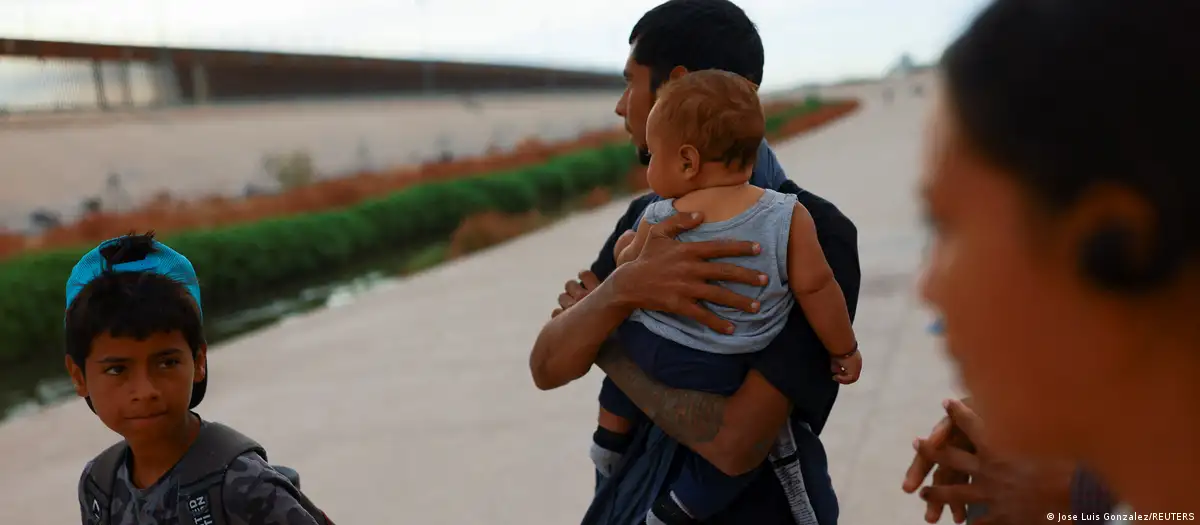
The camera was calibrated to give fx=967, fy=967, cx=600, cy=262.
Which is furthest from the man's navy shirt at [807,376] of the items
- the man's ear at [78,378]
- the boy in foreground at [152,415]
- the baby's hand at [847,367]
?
the man's ear at [78,378]

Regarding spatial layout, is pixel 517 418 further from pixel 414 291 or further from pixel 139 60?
pixel 139 60

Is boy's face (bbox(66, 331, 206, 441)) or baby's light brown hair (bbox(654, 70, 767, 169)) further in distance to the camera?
boy's face (bbox(66, 331, 206, 441))

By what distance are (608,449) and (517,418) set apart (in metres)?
3.51

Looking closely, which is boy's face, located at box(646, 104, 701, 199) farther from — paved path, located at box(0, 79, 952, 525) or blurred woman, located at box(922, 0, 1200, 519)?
paved path, located at box(0, 79, 952, 525)

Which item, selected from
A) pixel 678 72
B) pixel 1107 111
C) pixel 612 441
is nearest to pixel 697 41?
pixel 678 72

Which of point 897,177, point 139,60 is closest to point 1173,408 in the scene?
point 897,177

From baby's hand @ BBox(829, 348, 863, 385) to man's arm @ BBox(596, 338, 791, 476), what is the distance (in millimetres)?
106

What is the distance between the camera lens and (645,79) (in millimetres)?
1812

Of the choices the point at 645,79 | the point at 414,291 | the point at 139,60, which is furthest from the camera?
the point at 139,60

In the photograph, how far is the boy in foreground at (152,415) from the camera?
1.69m

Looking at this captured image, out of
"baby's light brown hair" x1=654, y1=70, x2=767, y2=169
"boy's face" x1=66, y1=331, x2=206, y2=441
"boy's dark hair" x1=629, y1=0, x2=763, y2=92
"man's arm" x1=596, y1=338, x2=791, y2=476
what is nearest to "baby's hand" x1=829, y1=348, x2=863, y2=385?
"man's arm" x1=596, y1=338, x2=791, y2=476

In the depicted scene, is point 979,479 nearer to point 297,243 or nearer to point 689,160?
point 689,160

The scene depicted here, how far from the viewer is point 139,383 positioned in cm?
175

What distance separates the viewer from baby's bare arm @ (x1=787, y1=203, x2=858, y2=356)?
1614 millimetres
